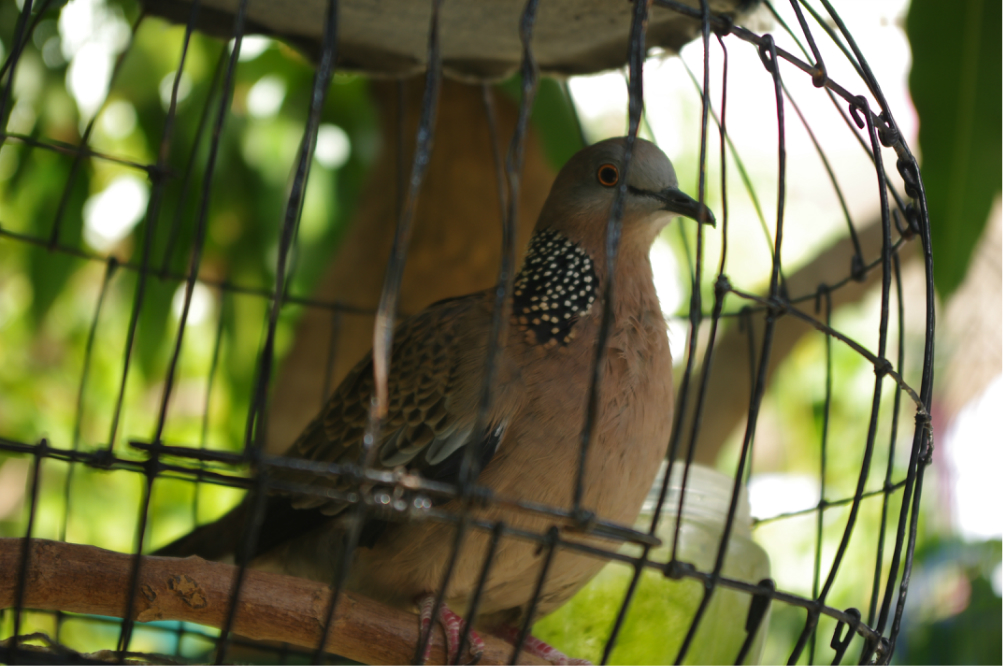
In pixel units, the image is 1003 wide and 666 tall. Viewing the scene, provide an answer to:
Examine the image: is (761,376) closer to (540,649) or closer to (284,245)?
(284,245)

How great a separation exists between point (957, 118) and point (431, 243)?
4.23ft

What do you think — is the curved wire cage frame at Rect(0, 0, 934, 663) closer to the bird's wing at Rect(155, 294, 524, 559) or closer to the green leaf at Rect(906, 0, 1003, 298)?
the bird's wing at Rect(155, 294, 524, 559)

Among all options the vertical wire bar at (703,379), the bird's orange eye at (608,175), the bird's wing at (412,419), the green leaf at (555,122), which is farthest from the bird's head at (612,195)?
the green leaf at (555,122)

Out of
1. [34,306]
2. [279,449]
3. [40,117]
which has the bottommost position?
[279,449]

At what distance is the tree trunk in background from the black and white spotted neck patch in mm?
887

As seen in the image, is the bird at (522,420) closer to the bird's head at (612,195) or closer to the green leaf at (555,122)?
the bird's head at (612,195)

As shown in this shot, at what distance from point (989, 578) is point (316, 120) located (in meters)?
2.45

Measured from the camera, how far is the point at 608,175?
1.47 metres

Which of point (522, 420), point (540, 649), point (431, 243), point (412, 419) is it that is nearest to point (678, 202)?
point (522, 420)

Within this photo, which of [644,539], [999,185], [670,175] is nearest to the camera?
[644,539]

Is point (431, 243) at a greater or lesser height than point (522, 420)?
greater

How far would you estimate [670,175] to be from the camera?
4.55 feet

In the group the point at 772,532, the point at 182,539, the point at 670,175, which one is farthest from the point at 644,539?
the point at 772,532

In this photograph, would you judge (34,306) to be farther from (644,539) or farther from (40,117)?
(644,539)
